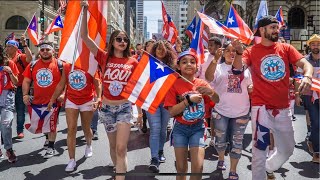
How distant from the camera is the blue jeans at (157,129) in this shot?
242 inches

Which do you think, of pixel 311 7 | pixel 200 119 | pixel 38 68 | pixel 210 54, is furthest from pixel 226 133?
pixel 311 7

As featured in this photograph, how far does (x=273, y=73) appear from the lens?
4539 millimetres

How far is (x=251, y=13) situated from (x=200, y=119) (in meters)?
38.2

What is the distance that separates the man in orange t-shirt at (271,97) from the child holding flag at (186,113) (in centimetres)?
67

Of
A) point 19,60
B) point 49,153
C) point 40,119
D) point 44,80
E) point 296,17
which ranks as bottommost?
point 49,153

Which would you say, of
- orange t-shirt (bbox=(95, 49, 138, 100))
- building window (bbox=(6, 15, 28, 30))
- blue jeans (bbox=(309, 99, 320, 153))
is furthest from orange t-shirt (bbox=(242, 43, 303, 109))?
building window (bbox=(6, 15, 28, 30))

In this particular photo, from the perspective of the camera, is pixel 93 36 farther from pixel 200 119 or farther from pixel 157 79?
pixel 200 119

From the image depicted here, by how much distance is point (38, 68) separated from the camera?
6676mm

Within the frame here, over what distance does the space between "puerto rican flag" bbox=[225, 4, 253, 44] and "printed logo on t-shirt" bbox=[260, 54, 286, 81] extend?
819 millimetres

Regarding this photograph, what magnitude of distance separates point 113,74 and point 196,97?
1332 mm

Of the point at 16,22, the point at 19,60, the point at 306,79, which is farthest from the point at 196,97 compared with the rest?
the point at 16,22

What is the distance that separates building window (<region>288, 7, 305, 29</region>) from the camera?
36469 millimetres

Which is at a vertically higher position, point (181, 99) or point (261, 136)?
point (181, 99)

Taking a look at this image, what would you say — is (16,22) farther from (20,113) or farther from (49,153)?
(49,153)
